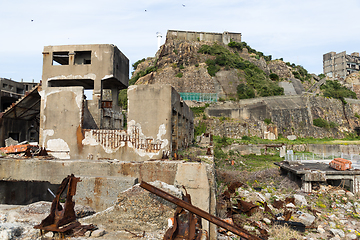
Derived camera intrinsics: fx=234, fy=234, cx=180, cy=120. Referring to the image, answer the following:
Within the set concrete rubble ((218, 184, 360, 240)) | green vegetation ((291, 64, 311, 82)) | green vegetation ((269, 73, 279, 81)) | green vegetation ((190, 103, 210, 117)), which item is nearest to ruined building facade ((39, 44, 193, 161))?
concrete rubble ((218, 184, 360, 240))

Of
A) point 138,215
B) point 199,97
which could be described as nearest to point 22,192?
point 138,215

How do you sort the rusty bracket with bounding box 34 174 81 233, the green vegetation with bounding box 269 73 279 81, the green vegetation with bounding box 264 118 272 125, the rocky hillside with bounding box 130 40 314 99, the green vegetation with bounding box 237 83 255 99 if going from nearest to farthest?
the rusty bracket with bounding box 34 174 81 233, the green vegetation with bounding box 264 118 272 125, the green vegetation with bounding box 237 83 255 99, the rocky hillside with bounding box 130 40 314 99, the green vegetation with bounding box 269 73 279 81

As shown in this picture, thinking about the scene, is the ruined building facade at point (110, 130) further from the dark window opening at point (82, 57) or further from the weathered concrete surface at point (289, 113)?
the weathered concrete surface at point (289, 113)

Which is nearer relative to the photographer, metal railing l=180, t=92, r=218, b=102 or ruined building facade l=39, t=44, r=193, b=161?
ruined building facade l=39, t=44, r=193, b=161

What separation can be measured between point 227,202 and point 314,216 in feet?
10.1

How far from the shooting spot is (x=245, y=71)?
164 ft

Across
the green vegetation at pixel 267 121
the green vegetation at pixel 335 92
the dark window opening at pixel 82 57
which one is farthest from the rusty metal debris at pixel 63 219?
the green vegetation at pixel 335 92

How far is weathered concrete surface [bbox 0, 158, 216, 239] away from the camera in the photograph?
18.1ft

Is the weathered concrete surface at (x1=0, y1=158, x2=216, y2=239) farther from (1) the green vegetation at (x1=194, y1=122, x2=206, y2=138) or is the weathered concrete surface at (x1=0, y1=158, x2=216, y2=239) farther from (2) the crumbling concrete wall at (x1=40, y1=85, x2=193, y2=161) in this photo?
(1) the green vegetation at (x1=194, y1=122, x2=206, y2=138)

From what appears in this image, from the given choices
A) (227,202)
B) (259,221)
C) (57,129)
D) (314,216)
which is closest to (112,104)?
(57,129)

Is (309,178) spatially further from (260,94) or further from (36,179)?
(260,94)

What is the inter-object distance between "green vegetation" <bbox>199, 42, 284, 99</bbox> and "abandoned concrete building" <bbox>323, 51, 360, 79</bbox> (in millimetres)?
39685

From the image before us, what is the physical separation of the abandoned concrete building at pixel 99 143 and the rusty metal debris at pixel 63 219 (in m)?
1.78

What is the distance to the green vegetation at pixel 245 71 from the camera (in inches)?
1742
